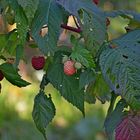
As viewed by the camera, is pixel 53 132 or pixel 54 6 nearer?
pixel 54 6

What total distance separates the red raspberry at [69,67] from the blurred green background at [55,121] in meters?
2.07

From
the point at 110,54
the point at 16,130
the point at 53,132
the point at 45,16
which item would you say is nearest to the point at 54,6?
the point at 45,16

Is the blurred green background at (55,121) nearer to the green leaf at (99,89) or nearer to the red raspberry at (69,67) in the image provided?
the green leaf at (99,89)

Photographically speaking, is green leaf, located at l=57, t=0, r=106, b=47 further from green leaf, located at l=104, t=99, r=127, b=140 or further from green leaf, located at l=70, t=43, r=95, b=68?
green leaf, located at l=104, t=99, r=127, b=140

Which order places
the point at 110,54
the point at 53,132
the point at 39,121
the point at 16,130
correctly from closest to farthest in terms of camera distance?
1. the point at 110,54
2. the point at 39,121
3. the point at 16,130
4. the point at 53,132

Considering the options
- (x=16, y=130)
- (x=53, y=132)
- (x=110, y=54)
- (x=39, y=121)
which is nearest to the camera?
(x=110, y=54)

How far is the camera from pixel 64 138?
13.6ft

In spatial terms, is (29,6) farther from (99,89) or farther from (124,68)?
(99,89)

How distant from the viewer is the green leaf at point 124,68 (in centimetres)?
110

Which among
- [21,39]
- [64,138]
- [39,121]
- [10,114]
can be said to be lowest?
[64,138]

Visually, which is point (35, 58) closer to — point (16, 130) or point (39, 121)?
point (39, 121)

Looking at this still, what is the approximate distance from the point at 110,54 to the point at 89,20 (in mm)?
78

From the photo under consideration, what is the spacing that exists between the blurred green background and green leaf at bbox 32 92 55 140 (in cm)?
194

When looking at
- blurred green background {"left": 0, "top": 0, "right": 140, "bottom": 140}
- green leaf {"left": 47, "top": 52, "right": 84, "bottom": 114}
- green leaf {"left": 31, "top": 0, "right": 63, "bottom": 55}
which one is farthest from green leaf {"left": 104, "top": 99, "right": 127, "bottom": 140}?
blurred green background {"left": 0, "top": 0, "right": 140, "bottom": 140}
